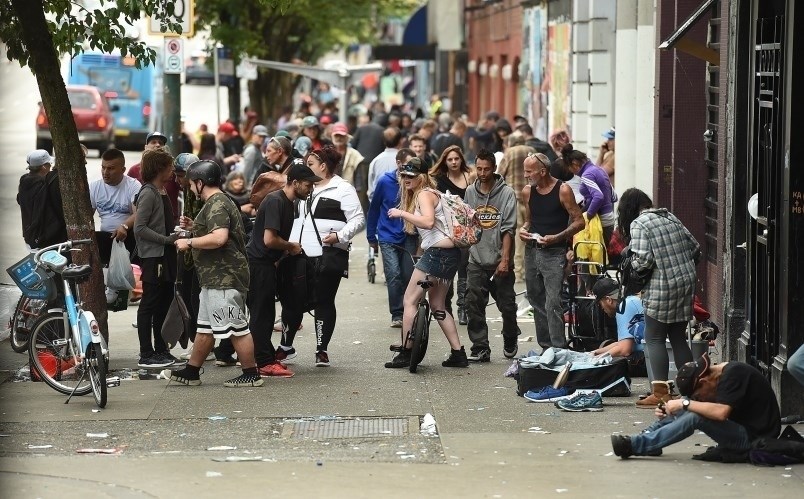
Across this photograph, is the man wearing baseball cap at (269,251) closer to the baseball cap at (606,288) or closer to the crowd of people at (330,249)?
the crowd of people at (330,249)

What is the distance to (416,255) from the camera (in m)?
14.3

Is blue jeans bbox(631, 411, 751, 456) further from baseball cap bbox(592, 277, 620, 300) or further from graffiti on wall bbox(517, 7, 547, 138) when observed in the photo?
graffiti on wall bbox(517, 7, 547, 138)

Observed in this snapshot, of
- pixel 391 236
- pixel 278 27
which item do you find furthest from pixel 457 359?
pixel 278 27

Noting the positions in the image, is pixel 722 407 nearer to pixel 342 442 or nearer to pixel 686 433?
pixel 686 433

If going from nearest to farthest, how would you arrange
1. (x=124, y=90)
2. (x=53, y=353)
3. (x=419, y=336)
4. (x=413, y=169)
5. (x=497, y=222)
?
1. (x=53, y=353)
2. (x=419, y=336)
3. (x=413, y=169)
4. (x=497, y=222)
5. (x=124, y=90)

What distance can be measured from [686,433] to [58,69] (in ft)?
18.6

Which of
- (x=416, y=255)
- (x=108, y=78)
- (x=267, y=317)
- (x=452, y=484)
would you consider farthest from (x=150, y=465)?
(x=108, y=78)

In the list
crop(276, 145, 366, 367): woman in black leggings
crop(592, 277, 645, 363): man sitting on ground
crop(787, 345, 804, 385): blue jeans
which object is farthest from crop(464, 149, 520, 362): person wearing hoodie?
crop(787, 345, 804, 385): blue jeans

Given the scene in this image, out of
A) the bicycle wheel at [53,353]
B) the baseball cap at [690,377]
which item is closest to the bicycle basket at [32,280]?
the bicycle wheel at [53,353]

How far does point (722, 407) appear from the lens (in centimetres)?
873

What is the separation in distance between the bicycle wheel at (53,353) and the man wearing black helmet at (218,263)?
2.98 ft

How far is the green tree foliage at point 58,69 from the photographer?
461 inches

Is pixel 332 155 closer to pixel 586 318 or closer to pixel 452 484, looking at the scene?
pixel 586 318

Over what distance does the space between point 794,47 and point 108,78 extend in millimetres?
39618
